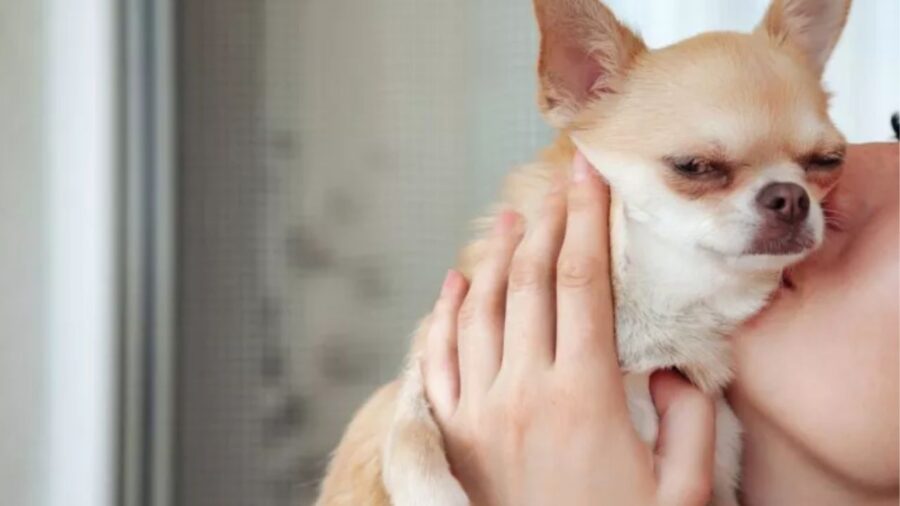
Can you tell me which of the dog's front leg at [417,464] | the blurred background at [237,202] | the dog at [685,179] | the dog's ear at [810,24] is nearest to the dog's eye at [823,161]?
the dog at [685,179]

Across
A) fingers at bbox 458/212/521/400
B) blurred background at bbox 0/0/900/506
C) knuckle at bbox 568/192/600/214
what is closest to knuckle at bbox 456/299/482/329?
fingers at bbox 458/212/521/400

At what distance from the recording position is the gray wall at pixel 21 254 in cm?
111

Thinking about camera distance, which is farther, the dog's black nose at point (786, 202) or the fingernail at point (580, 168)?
the fingernail at point (580, 168)

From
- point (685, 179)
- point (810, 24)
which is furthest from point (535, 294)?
point (810, 24)

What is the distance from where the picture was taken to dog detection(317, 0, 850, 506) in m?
0.66

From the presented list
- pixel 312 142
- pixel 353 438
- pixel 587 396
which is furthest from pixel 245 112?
pixel 587 396

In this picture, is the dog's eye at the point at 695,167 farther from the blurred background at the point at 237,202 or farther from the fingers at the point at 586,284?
the blurred background at the point at 237,202

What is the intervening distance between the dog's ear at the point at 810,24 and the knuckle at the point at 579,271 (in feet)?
0.81

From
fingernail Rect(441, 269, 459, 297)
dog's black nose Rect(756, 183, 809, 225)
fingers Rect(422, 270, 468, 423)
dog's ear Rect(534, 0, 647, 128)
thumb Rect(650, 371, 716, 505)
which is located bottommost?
thumb Rect(650, 371, 716, 505)

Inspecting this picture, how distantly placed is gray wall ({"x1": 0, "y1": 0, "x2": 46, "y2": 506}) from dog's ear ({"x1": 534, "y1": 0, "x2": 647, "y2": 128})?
0.69 meters

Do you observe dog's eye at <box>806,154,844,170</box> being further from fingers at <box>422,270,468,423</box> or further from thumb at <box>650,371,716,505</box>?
fingers at <box>422,270,468,423</box>

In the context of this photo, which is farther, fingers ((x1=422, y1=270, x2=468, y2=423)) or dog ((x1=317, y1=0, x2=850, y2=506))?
fingers ((x1=422, y1=270, x2=468, y2=423))

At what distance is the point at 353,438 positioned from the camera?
0.90 metres

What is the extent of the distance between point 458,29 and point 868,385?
2.70ft
